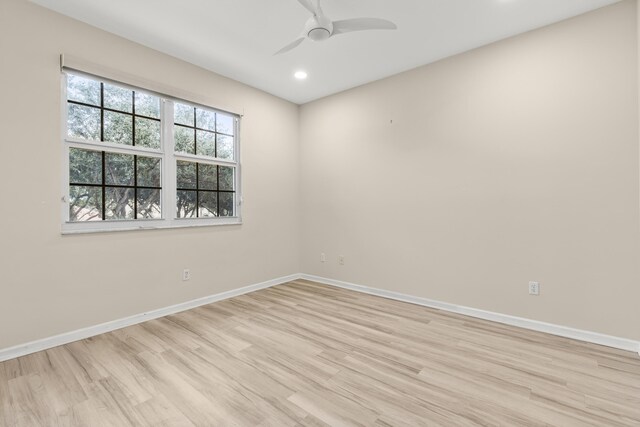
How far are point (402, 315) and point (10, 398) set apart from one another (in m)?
3.06

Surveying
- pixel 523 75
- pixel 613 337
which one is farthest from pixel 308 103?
pixel 613 337

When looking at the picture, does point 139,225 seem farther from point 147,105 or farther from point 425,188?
point 425,188

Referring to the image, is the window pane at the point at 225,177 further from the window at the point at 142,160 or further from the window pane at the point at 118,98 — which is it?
the window pane at the point at 118,98

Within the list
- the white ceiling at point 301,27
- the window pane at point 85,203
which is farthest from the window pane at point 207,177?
the white ceiling at point 301,27

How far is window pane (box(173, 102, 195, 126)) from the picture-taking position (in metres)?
3.36

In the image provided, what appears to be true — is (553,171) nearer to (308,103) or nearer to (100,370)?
(308,103)

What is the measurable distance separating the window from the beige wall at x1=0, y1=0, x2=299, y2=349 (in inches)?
5.3

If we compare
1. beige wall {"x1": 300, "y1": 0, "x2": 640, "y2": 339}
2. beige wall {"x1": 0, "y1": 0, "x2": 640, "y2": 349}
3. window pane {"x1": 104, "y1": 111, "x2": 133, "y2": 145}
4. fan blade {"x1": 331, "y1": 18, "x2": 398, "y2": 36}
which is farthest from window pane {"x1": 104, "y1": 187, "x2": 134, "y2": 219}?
beige wall {"x1": 300, "y1": 0, "x2": 640, "y2": 339}

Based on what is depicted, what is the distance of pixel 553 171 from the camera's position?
270cm

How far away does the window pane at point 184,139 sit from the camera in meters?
3.38

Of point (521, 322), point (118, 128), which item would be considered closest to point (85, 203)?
point (118, 128)

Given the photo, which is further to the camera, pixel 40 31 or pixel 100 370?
pixel 40 31

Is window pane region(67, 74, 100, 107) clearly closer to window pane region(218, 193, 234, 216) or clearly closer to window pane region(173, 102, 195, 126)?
window pane region(173, 102, 195, 126)

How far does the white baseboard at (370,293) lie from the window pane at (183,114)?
2.06 m
